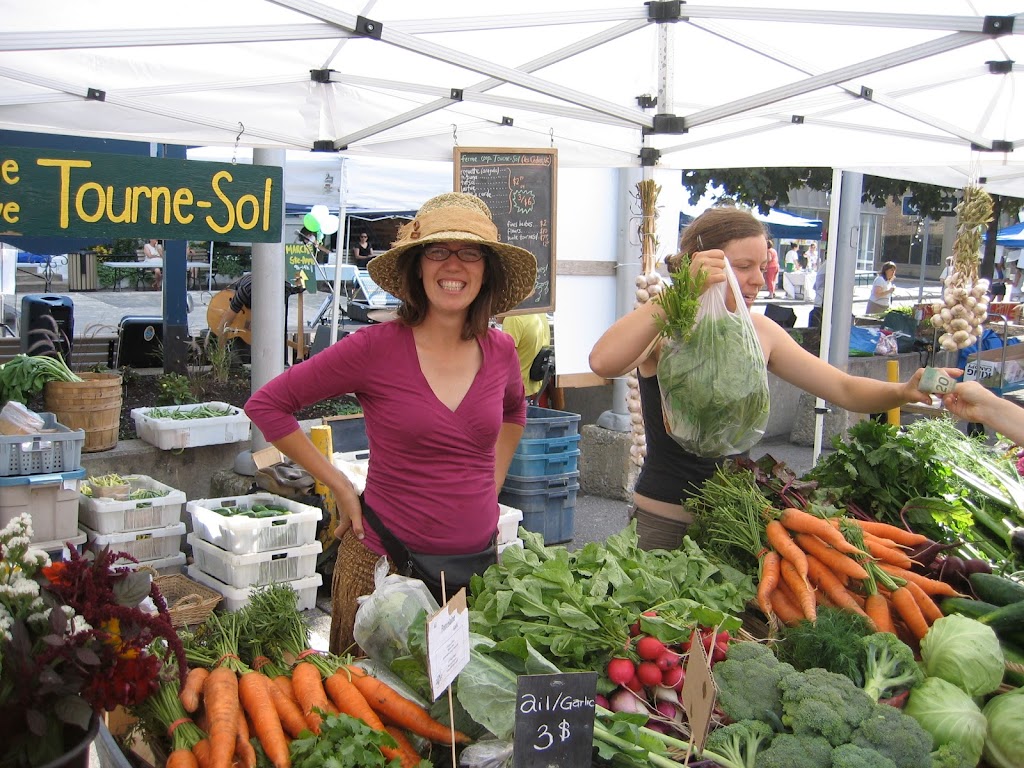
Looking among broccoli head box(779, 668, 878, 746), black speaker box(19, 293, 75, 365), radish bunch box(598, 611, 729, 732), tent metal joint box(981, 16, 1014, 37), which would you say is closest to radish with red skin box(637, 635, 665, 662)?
radish bunch box(598, 611, 729, 732)

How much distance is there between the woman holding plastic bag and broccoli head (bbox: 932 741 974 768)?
0.95 meters

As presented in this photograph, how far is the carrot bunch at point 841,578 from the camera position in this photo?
2.35 meters

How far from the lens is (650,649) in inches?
76.7

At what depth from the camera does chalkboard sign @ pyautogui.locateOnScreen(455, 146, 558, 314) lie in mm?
5273

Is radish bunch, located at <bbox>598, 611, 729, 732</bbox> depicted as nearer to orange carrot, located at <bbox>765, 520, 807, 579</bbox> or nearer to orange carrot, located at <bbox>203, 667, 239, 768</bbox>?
orange carrot, located at <bbox>765, 520, 807, 579</bbox>

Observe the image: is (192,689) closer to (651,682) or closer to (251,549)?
(651,682)

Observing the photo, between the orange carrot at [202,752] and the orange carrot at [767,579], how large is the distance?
1.39 meters

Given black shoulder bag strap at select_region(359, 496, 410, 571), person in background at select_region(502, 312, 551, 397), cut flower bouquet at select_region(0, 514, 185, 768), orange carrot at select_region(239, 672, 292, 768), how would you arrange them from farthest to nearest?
person in background at select_region(502, 312, 551, 397), black shoulder bag strap at select_region(359, 496, 410, 571), orange carrot at select_region(239, 672, 292, 768), cut flower bouquet at select_region(0, 514, 185, 768)

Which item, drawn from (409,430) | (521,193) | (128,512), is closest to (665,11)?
(521,193)

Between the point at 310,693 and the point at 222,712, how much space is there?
0.63 feet

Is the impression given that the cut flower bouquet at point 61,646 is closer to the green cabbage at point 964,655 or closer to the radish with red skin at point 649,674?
the radish with red skin at point 649,674

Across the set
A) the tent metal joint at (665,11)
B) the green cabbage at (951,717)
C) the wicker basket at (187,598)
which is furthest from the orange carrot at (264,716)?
the tent metal joint at (665,11)

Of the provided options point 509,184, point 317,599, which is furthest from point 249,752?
point 509,184

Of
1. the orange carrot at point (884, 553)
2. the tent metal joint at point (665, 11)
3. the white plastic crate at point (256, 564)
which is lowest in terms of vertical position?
the white plastic crate at point (256, 564)
